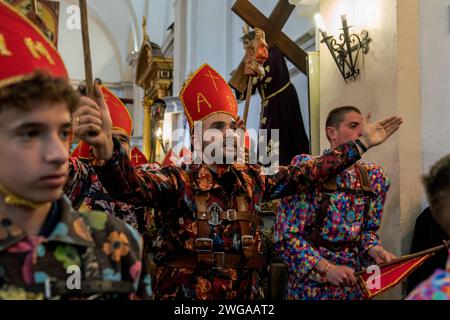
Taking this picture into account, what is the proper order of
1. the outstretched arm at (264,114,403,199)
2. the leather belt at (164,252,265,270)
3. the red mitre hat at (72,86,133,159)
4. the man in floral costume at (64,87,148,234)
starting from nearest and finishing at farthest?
the leather belt at (164,252,265,270)
the outstretched arm at (264,114,403,199)
the man in floral costume at (64,87,148,234)
the red mitre hat at (72,86,133,159)

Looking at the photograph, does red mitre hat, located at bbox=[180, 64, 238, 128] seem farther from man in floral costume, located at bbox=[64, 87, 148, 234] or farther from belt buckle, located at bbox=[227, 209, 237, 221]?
belt buckle, located at bbox=[227, 209, 237, 221]

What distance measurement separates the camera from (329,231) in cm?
283

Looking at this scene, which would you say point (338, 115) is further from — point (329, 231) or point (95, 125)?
point (95, 125)

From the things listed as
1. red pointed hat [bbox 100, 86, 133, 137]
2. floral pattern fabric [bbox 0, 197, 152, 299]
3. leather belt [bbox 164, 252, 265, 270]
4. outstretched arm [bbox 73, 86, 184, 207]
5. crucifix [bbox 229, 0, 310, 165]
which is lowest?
leather belt [bbox 164, 252, 265, 270]

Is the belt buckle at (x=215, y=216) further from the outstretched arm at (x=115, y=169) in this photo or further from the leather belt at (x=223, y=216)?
the outstretched arm at (x=115, y=169)

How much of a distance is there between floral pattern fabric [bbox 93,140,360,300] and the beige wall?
0.98m

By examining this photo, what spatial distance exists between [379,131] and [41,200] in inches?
77.1

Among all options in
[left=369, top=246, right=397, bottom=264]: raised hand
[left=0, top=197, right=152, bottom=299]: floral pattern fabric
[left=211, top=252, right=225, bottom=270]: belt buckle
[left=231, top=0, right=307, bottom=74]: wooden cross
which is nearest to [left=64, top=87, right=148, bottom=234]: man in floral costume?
[left=211, top=252, right=225, bottom=270]: belt buckle

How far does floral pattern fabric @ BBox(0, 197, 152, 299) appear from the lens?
1222 mm

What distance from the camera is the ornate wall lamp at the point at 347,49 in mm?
4059

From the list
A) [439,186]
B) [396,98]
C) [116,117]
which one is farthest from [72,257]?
[396,98]

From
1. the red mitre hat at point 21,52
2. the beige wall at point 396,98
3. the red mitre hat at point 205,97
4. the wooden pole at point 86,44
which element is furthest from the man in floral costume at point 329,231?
the red mitre hat at point 21,52
